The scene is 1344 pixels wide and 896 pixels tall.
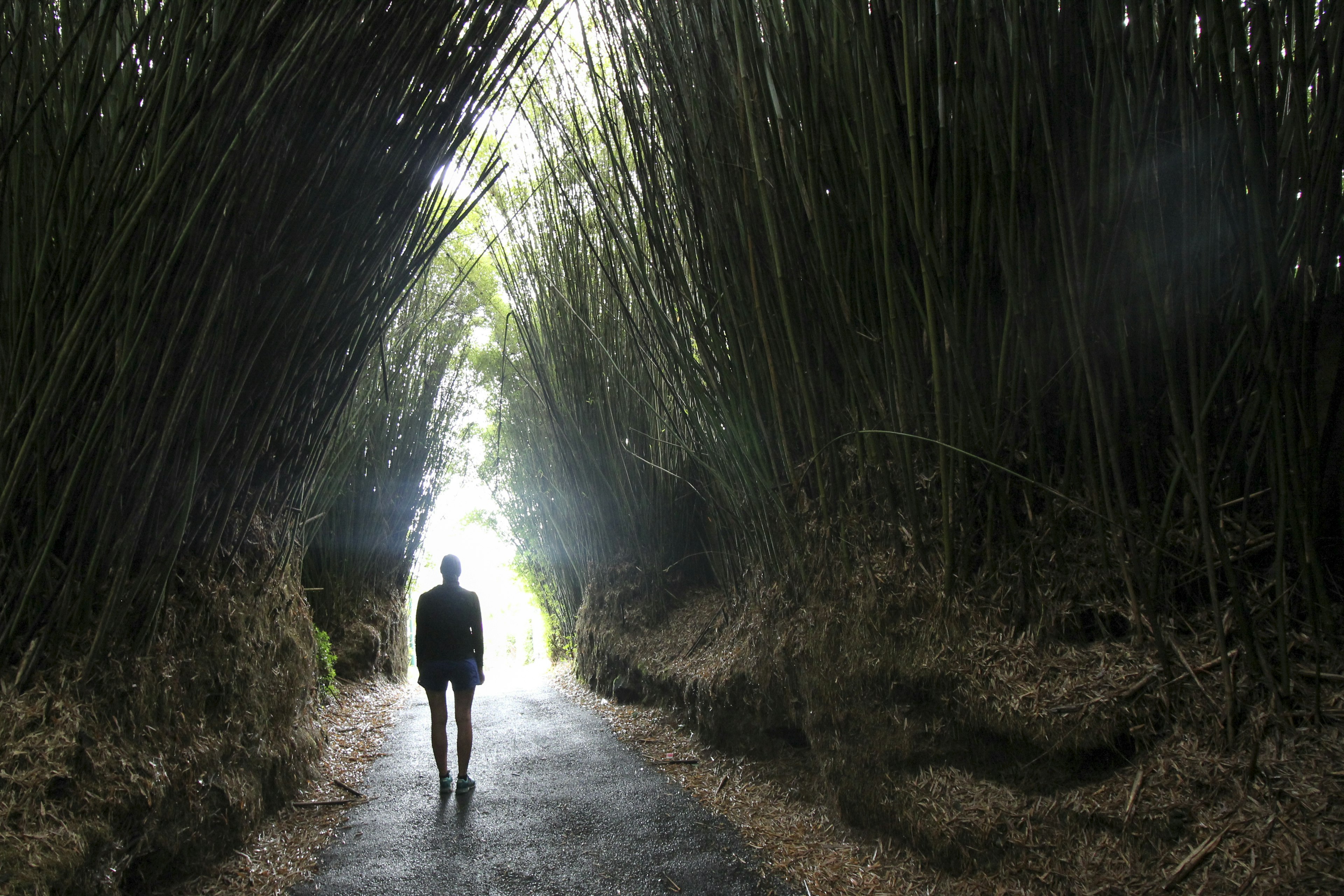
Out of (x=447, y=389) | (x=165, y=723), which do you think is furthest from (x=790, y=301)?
(x=447, y=389)

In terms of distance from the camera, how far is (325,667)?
464cm

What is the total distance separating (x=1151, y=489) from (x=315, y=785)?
2810 millimetres

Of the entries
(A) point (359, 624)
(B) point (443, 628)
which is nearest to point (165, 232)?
(B) point (443, 628)

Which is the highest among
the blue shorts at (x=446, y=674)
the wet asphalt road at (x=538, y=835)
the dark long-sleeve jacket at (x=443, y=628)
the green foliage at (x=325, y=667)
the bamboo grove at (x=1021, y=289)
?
the bamboo grove at (x=1021, y=289)

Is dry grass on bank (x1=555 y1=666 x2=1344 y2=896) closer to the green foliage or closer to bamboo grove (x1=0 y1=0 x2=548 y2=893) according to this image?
bamboo grove (x1=0 y1=0 x2=548 y2=893)

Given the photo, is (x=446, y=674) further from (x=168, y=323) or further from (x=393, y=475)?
(x=393, y=475)

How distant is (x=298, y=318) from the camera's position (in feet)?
6.55

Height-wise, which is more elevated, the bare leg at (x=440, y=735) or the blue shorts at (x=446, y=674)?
the blue shorts at (x=446, y=674)

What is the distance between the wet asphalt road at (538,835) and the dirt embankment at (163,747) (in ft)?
1.03

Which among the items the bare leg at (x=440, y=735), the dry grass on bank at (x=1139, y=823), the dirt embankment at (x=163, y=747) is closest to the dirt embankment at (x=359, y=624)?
the bare leg at (x=440, y=735)

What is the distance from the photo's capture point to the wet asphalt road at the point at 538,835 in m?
1.85

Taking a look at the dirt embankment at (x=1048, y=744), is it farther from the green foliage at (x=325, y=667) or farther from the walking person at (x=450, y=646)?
the green foliage at (x=325, y=667)

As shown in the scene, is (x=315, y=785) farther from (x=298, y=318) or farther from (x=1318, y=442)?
(x=1318, y=442)

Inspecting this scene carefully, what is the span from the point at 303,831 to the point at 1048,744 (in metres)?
2.11
